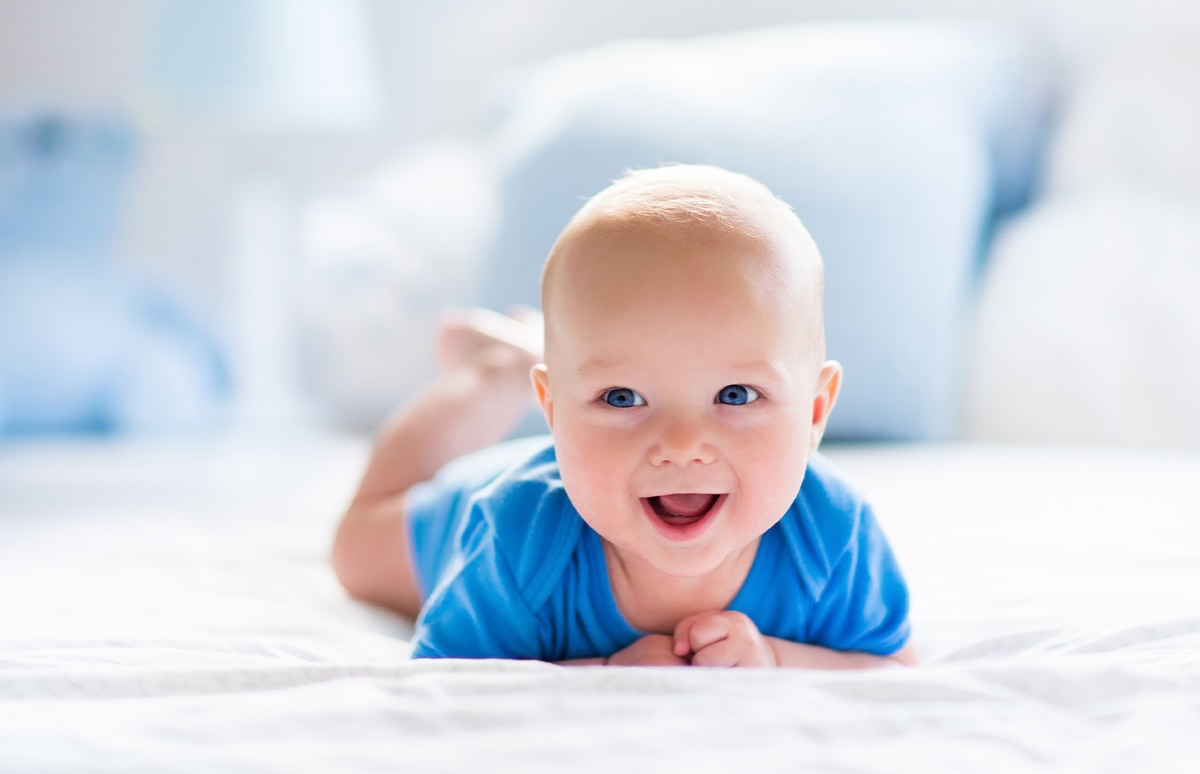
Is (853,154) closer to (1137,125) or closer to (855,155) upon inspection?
(855,155)

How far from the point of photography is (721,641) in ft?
2.81

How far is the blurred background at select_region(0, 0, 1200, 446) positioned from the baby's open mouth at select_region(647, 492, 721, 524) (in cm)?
70

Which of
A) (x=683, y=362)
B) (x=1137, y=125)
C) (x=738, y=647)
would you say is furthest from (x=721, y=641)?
(x=1137, y=125)

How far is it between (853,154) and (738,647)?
88cm

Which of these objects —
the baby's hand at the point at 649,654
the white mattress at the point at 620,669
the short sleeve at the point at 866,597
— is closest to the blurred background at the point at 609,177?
the white mattress at the point at 620,669

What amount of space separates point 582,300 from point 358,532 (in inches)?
19.6

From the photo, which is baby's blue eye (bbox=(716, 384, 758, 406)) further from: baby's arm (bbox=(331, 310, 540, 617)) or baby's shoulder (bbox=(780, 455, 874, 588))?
baby's arm (bbox=(331, 310, 540, 617))

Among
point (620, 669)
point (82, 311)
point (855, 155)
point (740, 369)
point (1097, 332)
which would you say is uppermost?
point (855, 155)

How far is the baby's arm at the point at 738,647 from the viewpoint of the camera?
85 centimetres

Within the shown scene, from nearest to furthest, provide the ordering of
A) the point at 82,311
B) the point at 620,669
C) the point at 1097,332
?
1. the point at 620,669
2. the point at 1097,332
3. the point at 82,311

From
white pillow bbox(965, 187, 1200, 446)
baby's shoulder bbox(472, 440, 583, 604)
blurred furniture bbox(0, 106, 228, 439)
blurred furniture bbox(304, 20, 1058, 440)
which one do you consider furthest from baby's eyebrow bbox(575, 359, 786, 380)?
blurred furniture bbox(0, 106, 228, 439)

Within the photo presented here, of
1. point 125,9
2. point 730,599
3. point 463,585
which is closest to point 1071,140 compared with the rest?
point 730,599

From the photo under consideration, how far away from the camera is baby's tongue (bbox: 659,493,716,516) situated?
2.67 feet

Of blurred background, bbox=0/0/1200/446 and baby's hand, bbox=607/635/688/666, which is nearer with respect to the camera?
baby's hand, bbox=607/635/688/666
